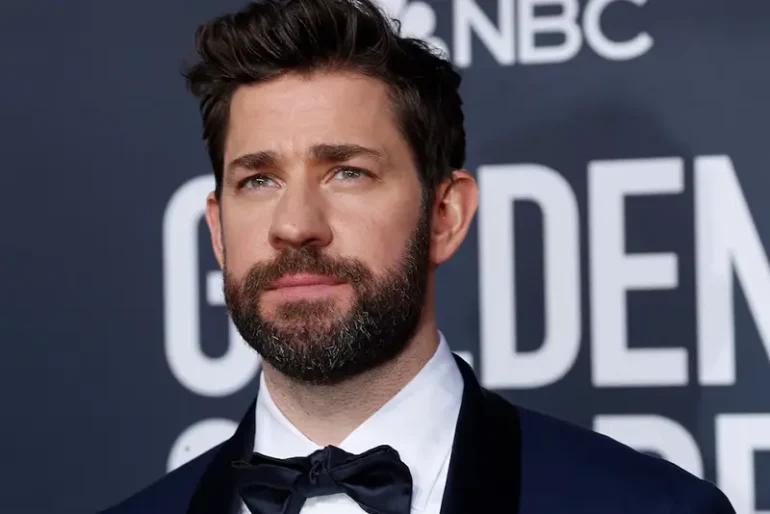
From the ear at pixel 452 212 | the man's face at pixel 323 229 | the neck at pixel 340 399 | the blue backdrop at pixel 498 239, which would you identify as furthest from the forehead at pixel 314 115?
the blue backdrop at pixel 498 239

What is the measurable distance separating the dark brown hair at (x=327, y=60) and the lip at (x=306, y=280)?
0.21 meters

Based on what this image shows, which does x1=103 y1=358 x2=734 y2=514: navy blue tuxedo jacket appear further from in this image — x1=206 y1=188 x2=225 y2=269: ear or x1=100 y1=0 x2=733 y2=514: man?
x1=206 y1=188 x2=225 y2=269: ear

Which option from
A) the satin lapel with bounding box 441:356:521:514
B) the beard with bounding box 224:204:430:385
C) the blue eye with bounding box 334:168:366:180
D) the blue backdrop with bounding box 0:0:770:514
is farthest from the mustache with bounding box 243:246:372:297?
the blue backdrop with bounding box 0:0:770:514

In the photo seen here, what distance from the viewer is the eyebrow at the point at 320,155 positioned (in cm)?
146

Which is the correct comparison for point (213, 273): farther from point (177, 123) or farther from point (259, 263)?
point (259, 263)

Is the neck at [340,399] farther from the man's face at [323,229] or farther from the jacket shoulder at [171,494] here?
the jacket shoulder at [171,494]

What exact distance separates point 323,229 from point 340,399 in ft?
0.69

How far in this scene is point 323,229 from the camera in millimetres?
1413

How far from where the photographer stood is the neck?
1466mm

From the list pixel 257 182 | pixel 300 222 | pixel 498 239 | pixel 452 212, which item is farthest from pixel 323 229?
pixel 498 239

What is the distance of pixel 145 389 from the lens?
7.09 ft

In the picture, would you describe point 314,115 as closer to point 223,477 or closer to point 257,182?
point 257,182

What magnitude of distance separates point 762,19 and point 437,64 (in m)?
0.57

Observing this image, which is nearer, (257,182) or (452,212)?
(257,182)
